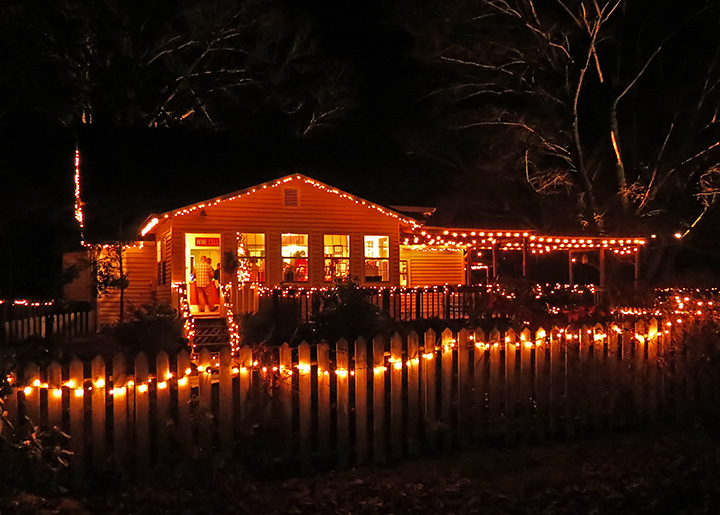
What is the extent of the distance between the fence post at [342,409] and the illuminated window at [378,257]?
1455 centimetres

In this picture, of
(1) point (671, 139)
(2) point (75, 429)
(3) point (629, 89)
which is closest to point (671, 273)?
(1) point (671, 139)

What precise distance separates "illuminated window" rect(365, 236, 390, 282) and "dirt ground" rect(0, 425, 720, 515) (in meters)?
14.4

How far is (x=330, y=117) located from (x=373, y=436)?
98.3 feet

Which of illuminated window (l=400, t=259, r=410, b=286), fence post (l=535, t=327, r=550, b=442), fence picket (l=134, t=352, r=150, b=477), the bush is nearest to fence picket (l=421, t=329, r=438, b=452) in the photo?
fence post (l=535, t=327, r=550, b=442)

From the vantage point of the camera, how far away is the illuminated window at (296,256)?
66.4 feet

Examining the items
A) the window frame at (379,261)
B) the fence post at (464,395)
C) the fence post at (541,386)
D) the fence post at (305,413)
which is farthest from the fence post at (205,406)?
the window frame at (379,261)

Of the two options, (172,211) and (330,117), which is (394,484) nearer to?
(172,211)

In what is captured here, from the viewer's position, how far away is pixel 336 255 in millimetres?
20719

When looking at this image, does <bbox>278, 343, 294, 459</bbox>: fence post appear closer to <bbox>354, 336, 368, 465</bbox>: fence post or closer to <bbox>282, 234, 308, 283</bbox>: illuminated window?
<bbox>354, 336, 368, 465</bbox>: fence post

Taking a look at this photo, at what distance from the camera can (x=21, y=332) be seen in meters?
14.9

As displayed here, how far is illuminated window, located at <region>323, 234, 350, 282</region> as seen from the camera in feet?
67.7

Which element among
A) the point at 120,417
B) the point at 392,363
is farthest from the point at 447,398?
Answer: the point at 120,417

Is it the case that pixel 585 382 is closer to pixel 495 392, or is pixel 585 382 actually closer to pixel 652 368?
pixel 652 368

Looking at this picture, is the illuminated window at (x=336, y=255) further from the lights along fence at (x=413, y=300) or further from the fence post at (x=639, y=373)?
the fence post at (x=639, y=373)
